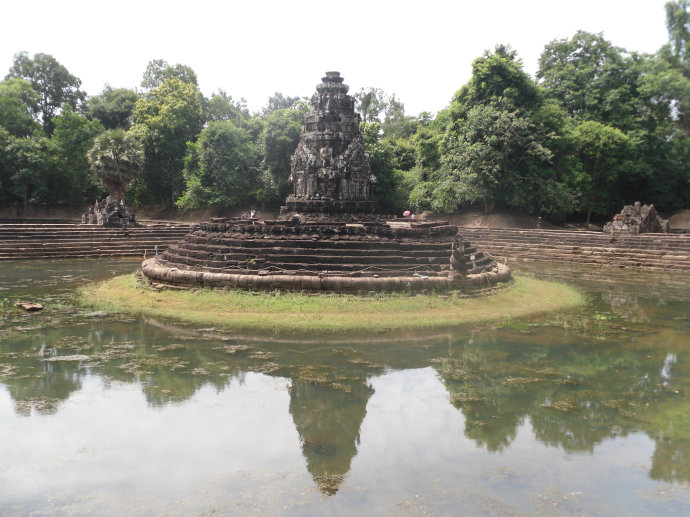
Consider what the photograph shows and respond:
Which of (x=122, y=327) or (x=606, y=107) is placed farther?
(x=606, y=107)

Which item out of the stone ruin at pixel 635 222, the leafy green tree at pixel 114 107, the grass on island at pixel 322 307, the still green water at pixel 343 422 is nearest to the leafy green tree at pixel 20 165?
the leafy green tree at pixel 114 107

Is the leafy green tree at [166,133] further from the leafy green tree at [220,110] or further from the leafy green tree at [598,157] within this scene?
the leafy green tree at [598,157]

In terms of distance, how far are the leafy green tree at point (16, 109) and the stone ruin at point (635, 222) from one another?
40.7 meters

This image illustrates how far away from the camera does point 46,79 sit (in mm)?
49438

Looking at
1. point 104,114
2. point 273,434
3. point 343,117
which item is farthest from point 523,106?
point 104,114

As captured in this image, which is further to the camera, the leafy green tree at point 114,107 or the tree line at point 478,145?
the leafy green tree at point 114,107

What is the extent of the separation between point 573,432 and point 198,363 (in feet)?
16.9

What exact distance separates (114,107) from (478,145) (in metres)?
34.8

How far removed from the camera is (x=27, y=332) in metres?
9.55

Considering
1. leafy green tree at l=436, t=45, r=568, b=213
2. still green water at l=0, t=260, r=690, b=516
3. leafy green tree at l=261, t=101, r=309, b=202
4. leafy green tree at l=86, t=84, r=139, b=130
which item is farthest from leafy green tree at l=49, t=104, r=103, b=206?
still green water at l=0, t=260, r=690, b=516

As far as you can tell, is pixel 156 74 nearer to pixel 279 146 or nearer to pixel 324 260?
pixel 279 146

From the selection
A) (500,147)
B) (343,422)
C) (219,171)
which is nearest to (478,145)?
(500,147)

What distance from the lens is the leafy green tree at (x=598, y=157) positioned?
107 feet

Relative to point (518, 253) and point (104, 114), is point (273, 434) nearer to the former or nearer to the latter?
point (518, 253)
